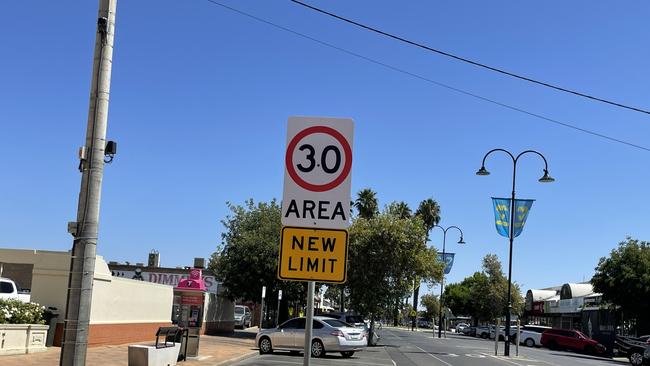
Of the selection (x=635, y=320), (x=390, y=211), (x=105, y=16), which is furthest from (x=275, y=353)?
(x=635, y=320)

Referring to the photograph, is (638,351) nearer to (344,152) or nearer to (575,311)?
(575,311)

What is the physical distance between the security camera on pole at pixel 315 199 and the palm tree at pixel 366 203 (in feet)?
200

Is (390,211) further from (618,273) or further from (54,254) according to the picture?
(54,254)

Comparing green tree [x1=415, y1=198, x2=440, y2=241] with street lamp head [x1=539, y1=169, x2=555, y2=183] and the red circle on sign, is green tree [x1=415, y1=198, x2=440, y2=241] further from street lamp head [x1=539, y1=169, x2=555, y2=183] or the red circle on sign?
the red circle on sign

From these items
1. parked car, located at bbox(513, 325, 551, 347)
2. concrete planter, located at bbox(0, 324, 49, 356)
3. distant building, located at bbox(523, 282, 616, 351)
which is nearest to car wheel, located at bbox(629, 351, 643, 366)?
distant building, located at bbox(523, 282, 616, 351)

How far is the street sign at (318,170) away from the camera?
4.95 metres

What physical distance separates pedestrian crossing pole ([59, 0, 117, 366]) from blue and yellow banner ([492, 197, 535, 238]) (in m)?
26.3

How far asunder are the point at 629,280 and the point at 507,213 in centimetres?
1661

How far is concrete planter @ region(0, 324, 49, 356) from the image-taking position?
1628 cm

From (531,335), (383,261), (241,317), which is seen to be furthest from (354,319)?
(531,335)

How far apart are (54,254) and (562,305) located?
178ft

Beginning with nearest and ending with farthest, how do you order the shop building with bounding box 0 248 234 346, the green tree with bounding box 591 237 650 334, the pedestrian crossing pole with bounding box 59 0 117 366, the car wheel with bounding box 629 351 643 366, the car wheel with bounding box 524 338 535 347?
the pedestrian crossing pole with bounding box 59 0 117 366 → the shop building with bounding box 0 248 234 346 → the car wheel with bounding box 629 351 643 366 → the green tree with bounding box 591 237 650 334 → the car wheel with bounding box 524 338 535 347

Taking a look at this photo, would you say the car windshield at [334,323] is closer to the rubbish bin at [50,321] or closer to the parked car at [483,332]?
the rubbish bin at [50,321]

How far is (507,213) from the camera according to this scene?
32.2 m
